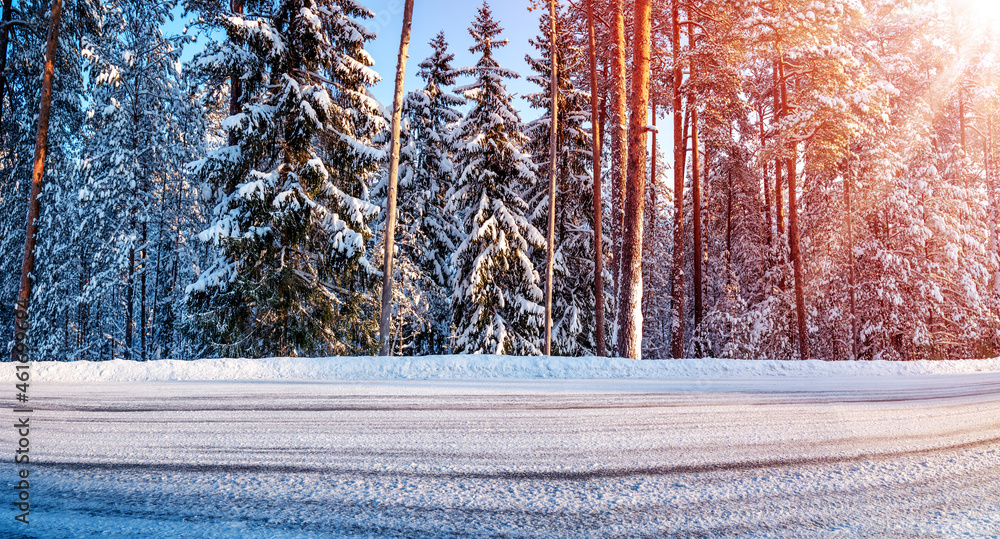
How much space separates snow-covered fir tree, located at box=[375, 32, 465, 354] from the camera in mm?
20156

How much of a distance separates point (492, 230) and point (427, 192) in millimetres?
5750

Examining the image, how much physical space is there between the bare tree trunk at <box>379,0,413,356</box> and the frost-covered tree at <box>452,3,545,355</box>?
4.00 metres

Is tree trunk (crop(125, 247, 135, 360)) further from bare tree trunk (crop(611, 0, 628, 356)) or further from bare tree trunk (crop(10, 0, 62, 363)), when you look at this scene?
bare tree trunk (crop(611, 0, 628, 356))

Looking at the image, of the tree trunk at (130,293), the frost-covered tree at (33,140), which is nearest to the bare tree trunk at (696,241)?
the frost-covered tree at (33,140)

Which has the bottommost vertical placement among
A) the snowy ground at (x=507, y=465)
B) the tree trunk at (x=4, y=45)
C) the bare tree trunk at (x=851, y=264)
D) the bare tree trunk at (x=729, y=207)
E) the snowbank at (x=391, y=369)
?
the snowbank at (x=391, y=369)

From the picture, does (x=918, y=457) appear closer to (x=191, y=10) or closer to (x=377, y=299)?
(x=377, y=299)

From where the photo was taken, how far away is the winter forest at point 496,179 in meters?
12.7

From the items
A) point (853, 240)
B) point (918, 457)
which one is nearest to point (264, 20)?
point (918, 457)

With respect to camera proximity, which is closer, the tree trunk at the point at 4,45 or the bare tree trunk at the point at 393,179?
the bare tree trunk at the point at 393,179

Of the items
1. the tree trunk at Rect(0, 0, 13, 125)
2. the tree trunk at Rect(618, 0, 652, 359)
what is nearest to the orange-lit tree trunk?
the tree trunk at Rect(618, 0, 652, 359)

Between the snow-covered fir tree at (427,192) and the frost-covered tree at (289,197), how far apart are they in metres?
5.73

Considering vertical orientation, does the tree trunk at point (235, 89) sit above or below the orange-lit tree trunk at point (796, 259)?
above

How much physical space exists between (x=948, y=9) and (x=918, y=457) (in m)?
31.9

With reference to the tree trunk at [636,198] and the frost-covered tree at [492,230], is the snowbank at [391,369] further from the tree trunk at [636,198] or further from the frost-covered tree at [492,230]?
the frost-covered tree at [492,230]
